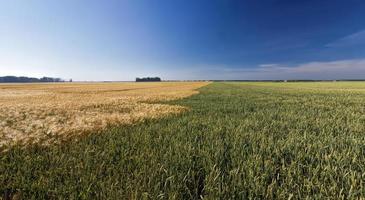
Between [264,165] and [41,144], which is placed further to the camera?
[41,144]

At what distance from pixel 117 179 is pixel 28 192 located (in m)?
1.58

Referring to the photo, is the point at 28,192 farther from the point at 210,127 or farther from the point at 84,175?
the point at 210,127

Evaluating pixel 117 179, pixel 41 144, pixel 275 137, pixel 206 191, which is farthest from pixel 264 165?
pixel 41 144

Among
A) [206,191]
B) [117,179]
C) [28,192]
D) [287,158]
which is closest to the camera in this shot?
[206,191]

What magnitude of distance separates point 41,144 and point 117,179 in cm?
415

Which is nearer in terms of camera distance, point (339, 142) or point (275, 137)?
point (339, 142)

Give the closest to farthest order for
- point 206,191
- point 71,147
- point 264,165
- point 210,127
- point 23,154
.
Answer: point 206,191, point 264,165, point 23,154, point 71,147, point 210,127

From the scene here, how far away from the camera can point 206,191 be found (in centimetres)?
353

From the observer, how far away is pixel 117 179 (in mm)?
4062

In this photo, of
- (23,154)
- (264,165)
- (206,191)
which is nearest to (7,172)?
(23,154)

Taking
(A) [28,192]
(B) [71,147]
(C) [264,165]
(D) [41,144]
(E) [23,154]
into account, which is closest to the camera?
(A) [28,192]

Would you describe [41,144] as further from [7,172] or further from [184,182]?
[184,182]

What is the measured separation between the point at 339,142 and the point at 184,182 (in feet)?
15.9

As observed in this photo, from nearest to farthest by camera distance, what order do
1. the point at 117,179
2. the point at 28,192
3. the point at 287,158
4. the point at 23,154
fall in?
the point at 28,192 → the point at 117,179 → the point at 287,158 → the point at 23,154
